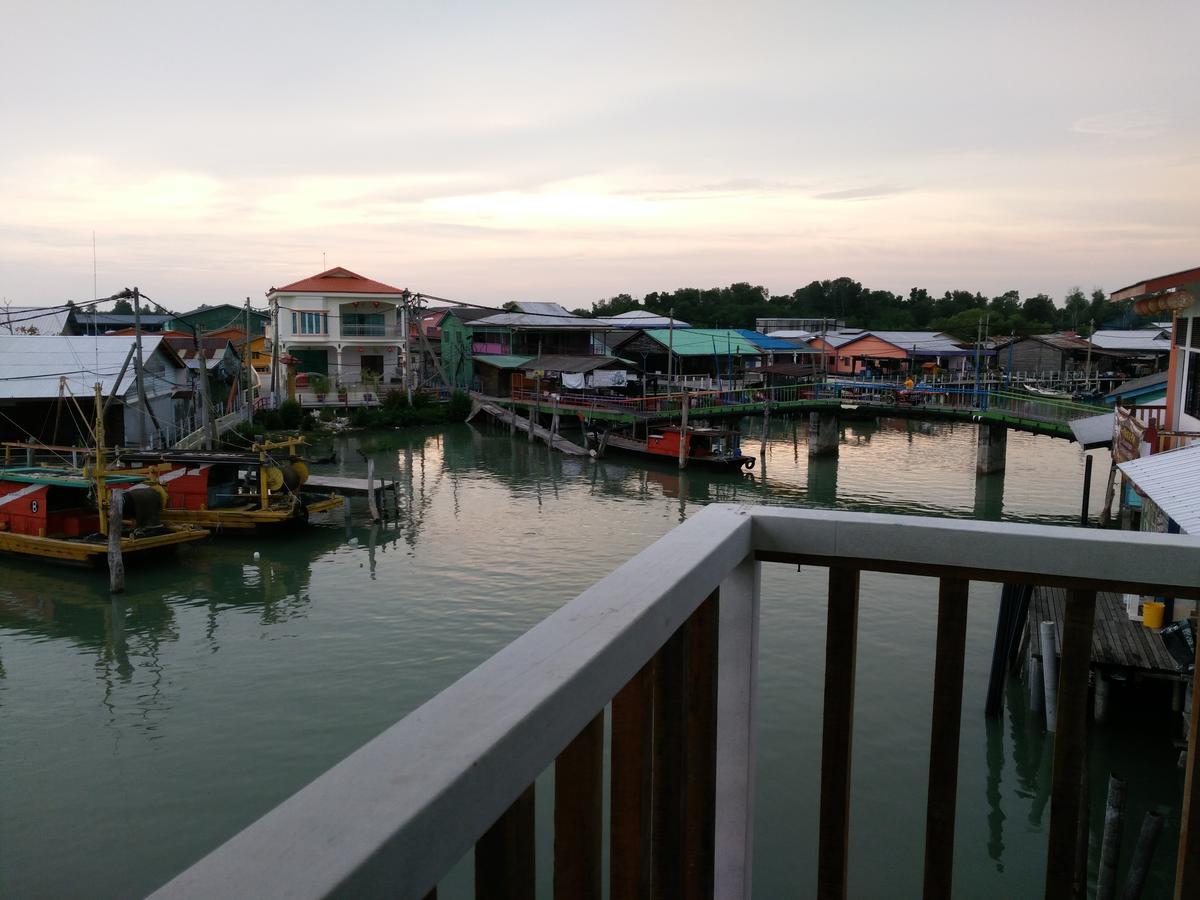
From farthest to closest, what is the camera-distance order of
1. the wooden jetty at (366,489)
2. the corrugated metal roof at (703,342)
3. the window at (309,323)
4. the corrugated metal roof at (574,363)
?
the corrugated metal roof at (703,342), the window at (309,323), the corrugated metal roof at (574,363), the wooden jetty at (366,489)

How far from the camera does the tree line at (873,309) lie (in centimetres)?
7294

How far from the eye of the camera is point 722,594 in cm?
182

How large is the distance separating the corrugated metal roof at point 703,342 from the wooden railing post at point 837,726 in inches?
1654

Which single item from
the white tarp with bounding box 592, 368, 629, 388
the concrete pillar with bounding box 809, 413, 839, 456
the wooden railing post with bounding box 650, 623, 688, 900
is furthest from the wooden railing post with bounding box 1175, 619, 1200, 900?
the white tarp with bounding box 592, 368, 629, 388

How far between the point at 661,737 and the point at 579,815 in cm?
30

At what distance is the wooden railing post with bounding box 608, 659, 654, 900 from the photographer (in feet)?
4.40

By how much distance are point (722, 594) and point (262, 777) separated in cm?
912

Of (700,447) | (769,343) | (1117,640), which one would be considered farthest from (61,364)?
(769,343)

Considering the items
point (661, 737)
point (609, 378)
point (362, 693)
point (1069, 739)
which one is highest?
point (661, 737)

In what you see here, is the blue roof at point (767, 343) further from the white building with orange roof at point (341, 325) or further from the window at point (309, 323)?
the window at point (309, 323)

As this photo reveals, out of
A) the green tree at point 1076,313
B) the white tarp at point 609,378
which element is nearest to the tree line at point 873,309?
the green tree at point 1076,313

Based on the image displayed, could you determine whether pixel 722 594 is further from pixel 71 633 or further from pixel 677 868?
pixel 71 633

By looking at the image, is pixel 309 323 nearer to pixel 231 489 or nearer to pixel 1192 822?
pixel 231 489

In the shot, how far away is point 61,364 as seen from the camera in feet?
82.2
